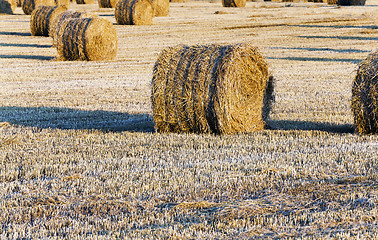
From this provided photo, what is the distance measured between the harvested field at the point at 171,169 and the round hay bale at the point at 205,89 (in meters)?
0.23

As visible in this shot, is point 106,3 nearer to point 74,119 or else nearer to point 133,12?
point 133,12

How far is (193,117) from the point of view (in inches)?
334

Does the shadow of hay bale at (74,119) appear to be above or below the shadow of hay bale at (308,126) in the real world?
below

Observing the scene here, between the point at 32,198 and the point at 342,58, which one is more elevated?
the point at 32,198

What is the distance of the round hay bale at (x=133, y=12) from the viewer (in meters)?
30.0

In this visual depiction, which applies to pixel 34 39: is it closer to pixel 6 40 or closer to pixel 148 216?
pixel 6 40

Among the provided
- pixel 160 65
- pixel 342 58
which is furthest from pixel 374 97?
pixel 342 58

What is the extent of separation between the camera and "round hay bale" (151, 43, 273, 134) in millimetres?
8367

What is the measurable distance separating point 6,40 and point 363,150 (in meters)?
20.8

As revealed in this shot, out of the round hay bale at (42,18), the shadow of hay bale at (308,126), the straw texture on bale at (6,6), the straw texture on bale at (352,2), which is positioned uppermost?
the shadow of hay bale at (308,126)

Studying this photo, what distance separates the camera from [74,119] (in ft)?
33.5

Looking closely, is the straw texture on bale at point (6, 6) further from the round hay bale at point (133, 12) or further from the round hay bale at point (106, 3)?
the round hay bale at point (133, 12)

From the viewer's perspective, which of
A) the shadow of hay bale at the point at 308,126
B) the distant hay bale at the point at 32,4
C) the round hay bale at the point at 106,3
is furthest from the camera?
the round hay bale at the point at 106,3

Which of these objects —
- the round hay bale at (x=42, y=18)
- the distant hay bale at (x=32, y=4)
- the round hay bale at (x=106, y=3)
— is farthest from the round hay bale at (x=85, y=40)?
the round hay bale at (x=106, y=3)
